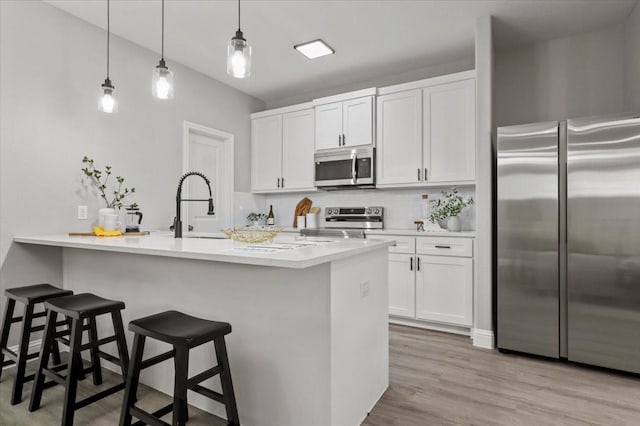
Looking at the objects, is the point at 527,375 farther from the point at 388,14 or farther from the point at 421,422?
the point at 388,14

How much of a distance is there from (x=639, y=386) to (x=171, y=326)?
2850mm

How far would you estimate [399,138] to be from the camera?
12.8 feet

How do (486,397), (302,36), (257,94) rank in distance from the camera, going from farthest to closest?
(257,94) → (302,36) → (486,397)

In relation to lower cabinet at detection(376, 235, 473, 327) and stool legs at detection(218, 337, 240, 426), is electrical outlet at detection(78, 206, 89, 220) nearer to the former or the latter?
stool legs at detection(218, 337, 240, 426)

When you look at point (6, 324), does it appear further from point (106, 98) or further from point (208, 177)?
point (208, 177)

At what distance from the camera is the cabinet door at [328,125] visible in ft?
14.0

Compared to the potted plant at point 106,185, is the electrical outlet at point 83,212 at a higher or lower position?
lower

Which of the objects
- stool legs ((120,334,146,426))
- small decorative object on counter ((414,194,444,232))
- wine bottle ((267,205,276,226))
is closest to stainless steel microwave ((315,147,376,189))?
small decorative object on counter ((414,194,444,232))

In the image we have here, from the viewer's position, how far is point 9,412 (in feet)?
6.40

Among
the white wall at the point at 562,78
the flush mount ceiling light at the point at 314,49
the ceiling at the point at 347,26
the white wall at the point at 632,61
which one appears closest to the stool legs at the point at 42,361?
the ceiling at the point at 347,26

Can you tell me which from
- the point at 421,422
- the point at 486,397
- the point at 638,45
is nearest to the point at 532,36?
the point at 638,45

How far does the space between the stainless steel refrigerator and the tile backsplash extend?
100 cm

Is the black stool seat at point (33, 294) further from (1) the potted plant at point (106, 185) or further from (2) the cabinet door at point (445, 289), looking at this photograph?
(2) the cabinet door at point (445, 289)

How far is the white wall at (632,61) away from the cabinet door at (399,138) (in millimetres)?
1705
